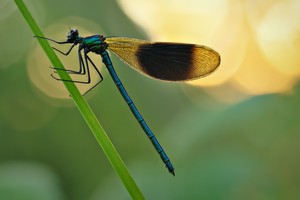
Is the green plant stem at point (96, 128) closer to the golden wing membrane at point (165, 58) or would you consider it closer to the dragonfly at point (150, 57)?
the dragonfly at point (150, 57)

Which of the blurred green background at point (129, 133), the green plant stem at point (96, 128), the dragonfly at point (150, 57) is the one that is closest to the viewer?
the green plant stem at point (96, 128)

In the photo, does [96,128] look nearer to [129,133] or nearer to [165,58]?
[165,58]

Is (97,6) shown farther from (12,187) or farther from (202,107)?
(12,187)

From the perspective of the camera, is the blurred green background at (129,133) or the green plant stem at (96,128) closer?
the green plant stem at (96,128)

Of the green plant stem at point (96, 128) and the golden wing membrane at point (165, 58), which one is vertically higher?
the golden wing membrane at point (165, 58)

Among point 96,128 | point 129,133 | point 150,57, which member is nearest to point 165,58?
point 150,57

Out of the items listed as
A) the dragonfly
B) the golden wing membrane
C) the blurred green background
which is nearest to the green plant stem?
the blurred green background

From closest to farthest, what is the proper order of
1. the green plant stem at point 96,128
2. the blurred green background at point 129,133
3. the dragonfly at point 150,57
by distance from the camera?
the green plant stem at point 96,128 < the blurred green background at point 129,133 < the dragonfly at point 150,57

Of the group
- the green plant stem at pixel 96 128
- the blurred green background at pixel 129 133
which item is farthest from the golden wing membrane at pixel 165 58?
the green plant stem at pixel 96 128
